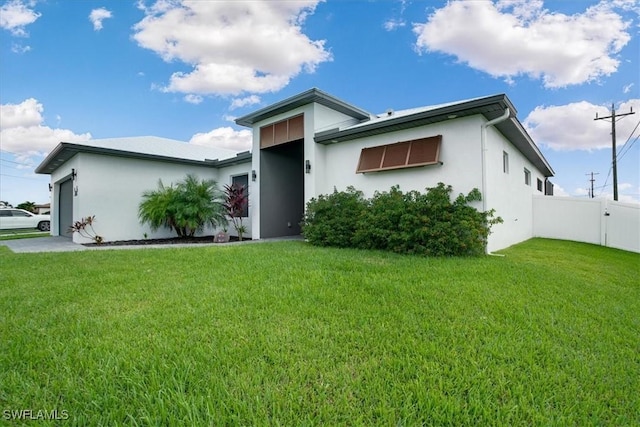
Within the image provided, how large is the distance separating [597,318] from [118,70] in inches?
558

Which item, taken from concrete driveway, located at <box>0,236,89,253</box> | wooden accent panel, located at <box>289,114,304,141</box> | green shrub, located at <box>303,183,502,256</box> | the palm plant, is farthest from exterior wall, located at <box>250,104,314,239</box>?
concrete driveway, located at <box>0,236,89,253</box>

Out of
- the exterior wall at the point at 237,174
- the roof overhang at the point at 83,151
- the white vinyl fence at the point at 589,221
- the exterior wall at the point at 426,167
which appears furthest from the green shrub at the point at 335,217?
the white vinyl fence at the point at 589,221

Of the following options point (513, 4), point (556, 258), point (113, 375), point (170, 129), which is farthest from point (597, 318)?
point (170, 129)

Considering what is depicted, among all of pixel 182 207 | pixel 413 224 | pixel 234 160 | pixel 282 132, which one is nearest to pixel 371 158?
pixel 413 224

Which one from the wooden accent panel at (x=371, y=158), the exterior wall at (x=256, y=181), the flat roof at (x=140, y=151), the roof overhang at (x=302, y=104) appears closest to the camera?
the wooden accent panel at (x=371, y=158)

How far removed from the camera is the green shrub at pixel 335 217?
7723 millimetres

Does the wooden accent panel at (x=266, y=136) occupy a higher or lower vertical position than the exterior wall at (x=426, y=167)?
higher

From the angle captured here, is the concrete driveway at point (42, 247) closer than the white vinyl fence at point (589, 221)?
Yes

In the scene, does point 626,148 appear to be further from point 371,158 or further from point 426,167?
point 371,158

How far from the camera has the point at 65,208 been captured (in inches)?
532

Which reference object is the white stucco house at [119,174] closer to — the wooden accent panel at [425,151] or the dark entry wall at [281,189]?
the dark entry wall at [281,189]

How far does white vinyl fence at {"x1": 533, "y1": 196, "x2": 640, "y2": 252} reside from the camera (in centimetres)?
940

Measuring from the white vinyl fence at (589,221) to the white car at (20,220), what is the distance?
2690 cm

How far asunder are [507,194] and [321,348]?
26.6 feet
